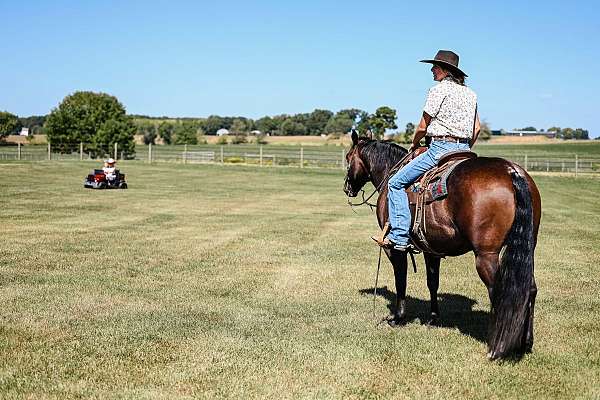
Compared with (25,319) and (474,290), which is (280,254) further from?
(25,319)

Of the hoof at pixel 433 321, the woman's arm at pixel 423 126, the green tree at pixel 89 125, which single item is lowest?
the hoof at pixel 433 321

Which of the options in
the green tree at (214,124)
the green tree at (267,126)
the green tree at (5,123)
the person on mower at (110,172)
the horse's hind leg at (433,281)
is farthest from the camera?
the green tree at (214,124)

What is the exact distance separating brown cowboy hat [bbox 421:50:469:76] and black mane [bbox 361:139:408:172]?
118 centimetres

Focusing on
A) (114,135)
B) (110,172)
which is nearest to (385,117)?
(114,135)

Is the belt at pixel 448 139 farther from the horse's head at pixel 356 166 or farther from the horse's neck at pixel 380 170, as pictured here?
the horse's head at pixel 356 166

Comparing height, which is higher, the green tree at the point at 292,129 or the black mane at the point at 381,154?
the green tree at the point at 292,129

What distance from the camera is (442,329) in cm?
747

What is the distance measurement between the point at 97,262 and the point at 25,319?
147 inches

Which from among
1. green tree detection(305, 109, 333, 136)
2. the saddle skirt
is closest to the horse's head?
the saddle skirt

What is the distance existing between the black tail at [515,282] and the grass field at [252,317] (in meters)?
0.28

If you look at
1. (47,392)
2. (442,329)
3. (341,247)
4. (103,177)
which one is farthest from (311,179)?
(47,392)

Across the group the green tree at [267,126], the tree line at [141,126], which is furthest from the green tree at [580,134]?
the green tree at [267,126]

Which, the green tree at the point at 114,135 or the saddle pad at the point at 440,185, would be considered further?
the green tree at the point at 114,135

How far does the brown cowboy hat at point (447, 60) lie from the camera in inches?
277
